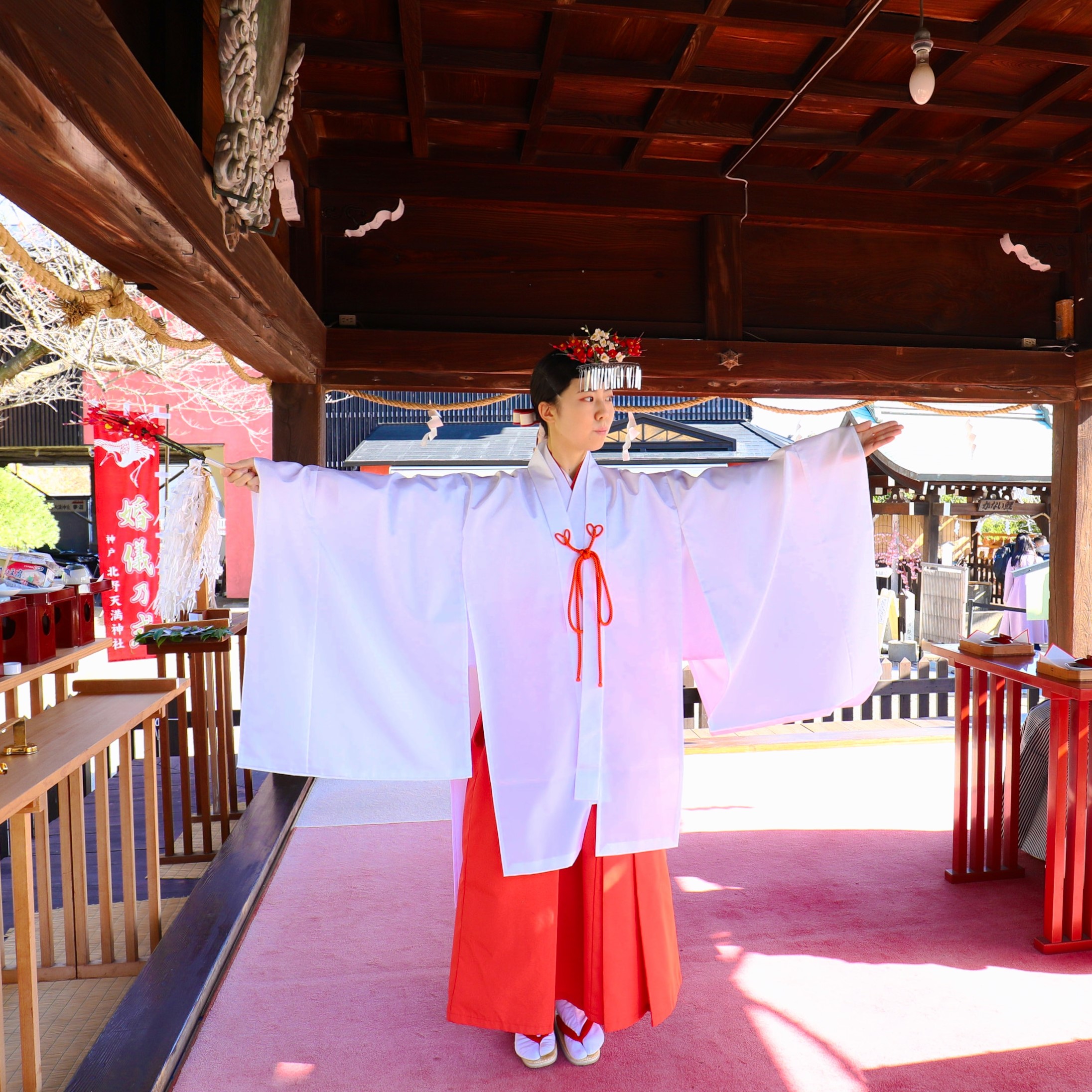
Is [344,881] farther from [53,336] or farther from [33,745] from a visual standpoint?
[53,336]

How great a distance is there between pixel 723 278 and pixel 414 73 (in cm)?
210

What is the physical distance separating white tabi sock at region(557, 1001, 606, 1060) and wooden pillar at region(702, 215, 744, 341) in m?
3.54

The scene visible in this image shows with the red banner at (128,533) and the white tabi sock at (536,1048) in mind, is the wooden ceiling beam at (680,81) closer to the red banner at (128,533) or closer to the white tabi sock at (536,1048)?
the white tabi sock at (536,1048)

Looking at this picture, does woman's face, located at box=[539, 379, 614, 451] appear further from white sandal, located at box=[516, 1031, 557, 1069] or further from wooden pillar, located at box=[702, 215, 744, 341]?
wooden pillar, located at box=[702, 215, 744, 341]

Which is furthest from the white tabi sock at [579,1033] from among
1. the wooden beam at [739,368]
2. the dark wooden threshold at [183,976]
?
the wooden beam at [739,368]

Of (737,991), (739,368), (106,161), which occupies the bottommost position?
(737,991)

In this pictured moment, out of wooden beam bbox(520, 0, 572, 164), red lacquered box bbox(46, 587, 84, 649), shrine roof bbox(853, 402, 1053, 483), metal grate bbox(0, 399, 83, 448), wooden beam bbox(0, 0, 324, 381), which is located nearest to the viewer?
wooden beam bbox(0, 0, 324, 381)

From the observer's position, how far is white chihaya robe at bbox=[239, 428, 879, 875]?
7.01ft

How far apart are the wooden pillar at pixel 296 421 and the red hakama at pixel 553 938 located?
281cm

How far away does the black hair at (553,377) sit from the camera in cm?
220

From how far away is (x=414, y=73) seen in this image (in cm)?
337

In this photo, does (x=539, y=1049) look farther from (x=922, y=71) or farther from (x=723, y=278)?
(x=723, y=278)

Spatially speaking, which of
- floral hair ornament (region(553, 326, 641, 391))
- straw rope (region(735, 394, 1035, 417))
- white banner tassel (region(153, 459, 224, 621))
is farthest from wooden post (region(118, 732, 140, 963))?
straw rope (region(735, 394, 1035, 417))

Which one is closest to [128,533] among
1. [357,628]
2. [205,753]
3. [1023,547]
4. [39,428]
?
[205,753]
